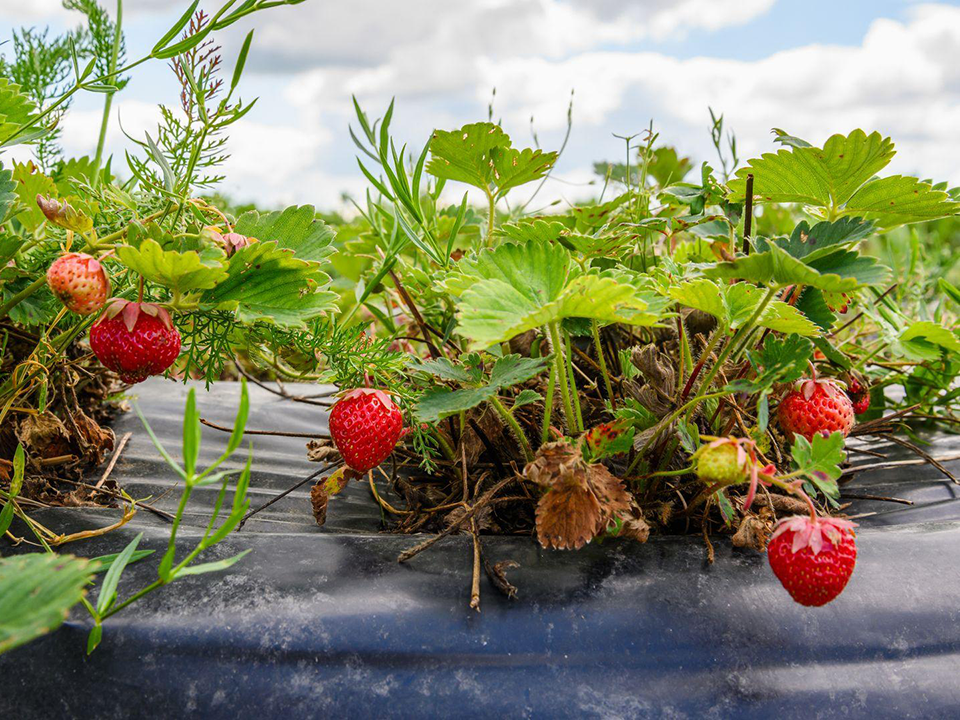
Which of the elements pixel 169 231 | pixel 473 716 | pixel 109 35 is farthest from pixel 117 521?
pixel 109 35

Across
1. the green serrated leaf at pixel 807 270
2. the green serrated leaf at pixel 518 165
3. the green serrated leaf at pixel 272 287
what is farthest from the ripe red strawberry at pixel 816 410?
the green serrated leaf at pixel 272 287

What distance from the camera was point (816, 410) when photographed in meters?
0.75

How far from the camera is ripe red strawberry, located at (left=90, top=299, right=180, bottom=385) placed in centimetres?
65

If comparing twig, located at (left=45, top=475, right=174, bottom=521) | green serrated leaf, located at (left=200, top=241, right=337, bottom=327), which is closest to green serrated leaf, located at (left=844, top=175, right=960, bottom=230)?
green serrated leaf, located at (left=200, top=241, right=337, bottom=327)

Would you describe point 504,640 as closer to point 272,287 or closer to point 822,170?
point 272,287

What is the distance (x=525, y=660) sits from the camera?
2.08 ft

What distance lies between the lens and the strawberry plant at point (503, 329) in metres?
0.63

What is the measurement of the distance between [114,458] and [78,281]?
56 centimetres

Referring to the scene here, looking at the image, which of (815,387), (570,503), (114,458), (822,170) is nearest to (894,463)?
(815,387)

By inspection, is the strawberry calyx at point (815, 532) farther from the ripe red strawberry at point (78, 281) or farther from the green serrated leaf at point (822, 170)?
the ripe red strawberry at point (78, 281)

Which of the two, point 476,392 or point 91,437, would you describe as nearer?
point 476,392

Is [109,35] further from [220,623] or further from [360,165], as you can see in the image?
[220,623]

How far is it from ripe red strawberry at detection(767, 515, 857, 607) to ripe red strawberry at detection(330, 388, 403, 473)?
346 millimetres

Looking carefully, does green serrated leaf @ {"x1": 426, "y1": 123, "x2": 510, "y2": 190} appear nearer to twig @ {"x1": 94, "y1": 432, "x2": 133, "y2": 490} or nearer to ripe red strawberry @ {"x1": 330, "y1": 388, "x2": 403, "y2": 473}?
ripe red strawberry @ {"x1": 330, "y1": 388, "x2": 403, "y2": 473}
